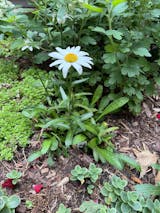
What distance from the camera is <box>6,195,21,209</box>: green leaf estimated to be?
1568 mm

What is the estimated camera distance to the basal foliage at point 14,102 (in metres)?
1.88


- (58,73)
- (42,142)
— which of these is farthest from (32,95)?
(42,142)

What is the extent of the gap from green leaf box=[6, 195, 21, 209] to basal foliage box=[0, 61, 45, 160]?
0.94ft

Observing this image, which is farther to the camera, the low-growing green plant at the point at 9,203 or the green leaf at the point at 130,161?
the green leaf at the point at 130,161

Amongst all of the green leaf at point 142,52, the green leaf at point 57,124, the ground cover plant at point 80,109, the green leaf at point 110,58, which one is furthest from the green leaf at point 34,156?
the green leaf at point 142,52

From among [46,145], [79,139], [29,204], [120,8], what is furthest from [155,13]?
[29,204]

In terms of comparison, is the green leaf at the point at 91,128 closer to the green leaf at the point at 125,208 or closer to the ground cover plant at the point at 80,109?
the ground cover plant at the point at 80,109

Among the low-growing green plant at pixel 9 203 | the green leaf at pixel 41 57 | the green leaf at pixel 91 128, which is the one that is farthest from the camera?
the green leaf at pixel 41 57

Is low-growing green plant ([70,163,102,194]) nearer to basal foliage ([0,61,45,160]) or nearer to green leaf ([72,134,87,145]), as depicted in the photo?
green leaf ([72,134,87,145])

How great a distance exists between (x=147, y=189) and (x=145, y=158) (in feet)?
0.82

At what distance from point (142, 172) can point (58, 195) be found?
0.49m

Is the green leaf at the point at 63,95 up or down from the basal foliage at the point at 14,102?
up

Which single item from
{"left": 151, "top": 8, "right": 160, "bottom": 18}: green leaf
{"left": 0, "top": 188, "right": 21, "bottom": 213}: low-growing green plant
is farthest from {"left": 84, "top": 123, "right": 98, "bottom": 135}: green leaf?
{"left": 151, "top": 8, "right": 160, "bottom": 18}: green leaf

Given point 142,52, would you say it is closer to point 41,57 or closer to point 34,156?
point 41,57
